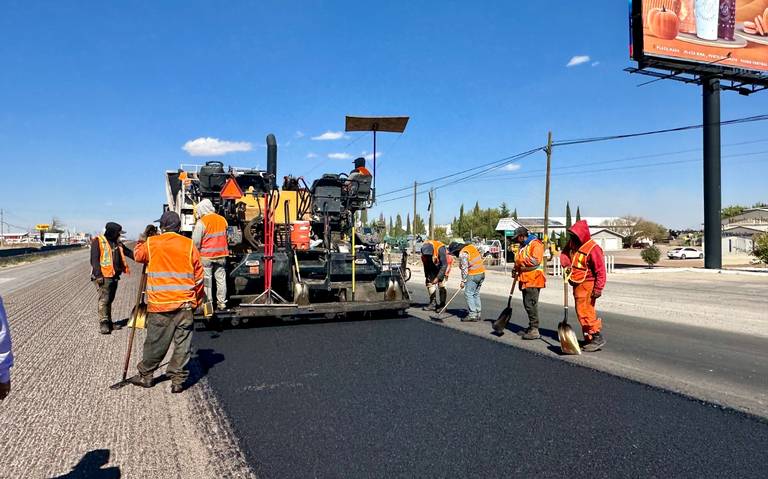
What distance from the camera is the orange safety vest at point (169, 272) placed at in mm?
4980

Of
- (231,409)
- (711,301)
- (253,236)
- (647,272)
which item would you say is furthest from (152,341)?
(647,272)

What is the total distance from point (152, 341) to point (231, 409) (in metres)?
1.16

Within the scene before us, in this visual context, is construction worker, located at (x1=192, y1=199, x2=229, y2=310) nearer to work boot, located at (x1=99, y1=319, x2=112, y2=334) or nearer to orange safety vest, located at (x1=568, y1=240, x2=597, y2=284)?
work boot, located at (x1=99, y1=319, x2=112, y2=334)

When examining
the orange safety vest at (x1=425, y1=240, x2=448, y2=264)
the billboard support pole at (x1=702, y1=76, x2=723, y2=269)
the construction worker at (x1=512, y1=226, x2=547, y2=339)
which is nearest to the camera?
the construction worker at (x1=512, y1=226, x2=547, y2=339)

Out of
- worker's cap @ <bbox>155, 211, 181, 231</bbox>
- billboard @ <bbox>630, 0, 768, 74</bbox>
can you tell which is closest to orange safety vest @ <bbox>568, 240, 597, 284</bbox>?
worker's cap @ <bbox>155, 211, 181, 231</bbox>

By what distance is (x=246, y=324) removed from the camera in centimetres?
850

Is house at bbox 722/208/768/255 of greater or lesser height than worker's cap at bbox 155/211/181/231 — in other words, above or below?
above

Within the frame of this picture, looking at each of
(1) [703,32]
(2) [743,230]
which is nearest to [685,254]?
(2) [743,230]

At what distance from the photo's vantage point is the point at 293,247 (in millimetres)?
8914

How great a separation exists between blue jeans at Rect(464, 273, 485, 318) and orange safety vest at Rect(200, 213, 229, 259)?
3970 mm

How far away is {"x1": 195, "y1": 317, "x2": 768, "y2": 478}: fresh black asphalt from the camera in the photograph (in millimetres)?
3389

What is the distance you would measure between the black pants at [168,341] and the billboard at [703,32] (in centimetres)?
2514

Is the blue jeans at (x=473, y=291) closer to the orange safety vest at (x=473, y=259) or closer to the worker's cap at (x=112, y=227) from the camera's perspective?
the orange safety vest at (x=473, y=259)

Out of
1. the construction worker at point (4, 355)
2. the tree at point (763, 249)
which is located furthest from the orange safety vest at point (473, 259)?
the tree at point (763, 249)
